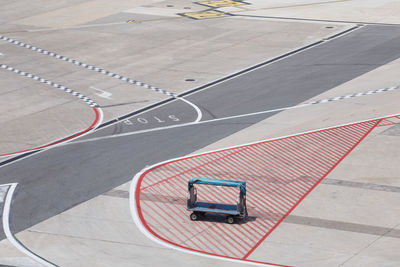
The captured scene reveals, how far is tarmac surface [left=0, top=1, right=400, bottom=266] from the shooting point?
97.7 ft

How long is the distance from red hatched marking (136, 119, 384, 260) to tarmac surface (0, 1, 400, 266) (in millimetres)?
813

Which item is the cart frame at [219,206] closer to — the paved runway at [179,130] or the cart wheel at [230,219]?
the cart wheel at [230,219]

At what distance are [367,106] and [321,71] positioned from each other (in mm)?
9437

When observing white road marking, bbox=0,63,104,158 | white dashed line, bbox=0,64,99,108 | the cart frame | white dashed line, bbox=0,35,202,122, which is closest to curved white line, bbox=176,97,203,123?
white dashed line, bbox=0,35,202,122

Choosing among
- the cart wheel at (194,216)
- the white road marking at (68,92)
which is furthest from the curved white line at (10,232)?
the cart wheel at (194,216)

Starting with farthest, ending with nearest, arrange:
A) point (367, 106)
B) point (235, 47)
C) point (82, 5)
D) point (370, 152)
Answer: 1. point (82, 5)
2. point (235, 47)
3. point (367, 106)
4. point (370, 152)

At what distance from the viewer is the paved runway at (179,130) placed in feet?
117

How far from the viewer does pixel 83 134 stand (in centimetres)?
4447

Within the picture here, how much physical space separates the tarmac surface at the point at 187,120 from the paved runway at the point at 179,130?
0.37 feet

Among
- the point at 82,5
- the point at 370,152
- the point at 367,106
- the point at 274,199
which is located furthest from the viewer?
the point at 82,5

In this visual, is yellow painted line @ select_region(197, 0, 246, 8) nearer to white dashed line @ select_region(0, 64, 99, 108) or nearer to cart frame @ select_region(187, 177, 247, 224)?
white dashed line @ select_region(0, 64, 99, 108)

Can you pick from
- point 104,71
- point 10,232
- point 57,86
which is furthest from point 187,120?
point 10,232

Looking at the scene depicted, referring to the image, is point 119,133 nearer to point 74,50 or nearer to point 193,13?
point 74,50

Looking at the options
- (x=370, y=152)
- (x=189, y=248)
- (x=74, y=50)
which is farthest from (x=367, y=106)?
(x=74, y=50)
